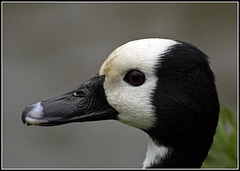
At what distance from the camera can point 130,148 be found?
4512mm

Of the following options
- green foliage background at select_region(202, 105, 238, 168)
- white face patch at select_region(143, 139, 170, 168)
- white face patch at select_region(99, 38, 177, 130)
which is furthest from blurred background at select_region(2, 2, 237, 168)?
white face patch at select_region(99, 38, 177, 130)

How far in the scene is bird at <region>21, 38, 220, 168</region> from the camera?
1.92 metres

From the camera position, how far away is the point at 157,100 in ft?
6.49

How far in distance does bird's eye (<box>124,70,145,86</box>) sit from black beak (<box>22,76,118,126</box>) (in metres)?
0.13

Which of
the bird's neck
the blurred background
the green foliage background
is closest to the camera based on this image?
the bird's neck

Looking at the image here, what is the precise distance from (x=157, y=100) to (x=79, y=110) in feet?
1.10

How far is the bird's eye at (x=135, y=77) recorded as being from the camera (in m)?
1.96

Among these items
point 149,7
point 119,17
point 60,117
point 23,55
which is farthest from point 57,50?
point 60,117

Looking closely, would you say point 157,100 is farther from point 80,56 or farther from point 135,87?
point 80,56

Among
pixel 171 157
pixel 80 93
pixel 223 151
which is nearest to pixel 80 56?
pixel 223 151

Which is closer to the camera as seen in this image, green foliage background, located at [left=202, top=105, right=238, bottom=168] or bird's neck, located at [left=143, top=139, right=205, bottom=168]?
bird's neck, located at [left=143, top=139, right=205, bottom=168]

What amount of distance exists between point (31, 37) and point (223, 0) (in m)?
2.10

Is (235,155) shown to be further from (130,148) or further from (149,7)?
(149,7)

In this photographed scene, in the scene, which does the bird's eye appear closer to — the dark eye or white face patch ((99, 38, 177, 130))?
white face patch ((99, 38, 177, 130))
